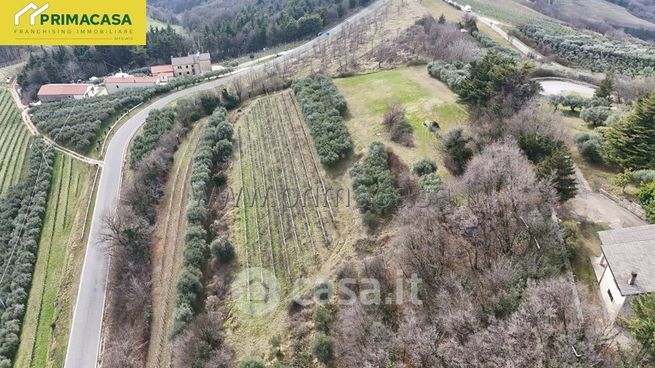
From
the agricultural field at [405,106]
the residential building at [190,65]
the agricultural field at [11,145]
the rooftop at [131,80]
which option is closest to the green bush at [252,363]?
the agricultural field at [405,106]

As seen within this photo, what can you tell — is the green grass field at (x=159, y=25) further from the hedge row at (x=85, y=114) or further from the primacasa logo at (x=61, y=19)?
the primacasa logo at (x=61, y=19)

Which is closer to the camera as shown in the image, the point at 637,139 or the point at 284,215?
the point at 637,139

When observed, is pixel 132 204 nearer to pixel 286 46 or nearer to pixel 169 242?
pixel 169 242

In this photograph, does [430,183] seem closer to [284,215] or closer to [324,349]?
[284,215]

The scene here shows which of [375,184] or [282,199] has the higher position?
[375,184]

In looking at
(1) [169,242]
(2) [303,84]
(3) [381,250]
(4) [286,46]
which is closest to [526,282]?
(3) [381,250]

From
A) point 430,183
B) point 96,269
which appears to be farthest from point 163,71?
point 430,183
